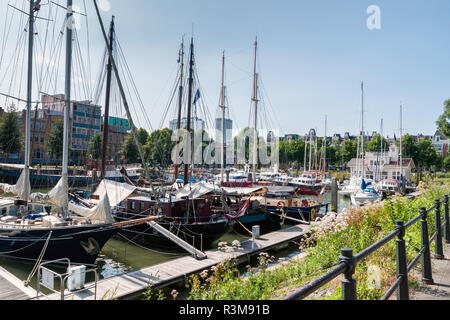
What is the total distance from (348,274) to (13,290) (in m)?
11.4

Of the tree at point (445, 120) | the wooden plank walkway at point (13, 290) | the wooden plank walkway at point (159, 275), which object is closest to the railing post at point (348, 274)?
the wooden plank walkway at point (159, 275)

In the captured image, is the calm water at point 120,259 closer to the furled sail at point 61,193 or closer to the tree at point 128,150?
the furled sail at point 61,193

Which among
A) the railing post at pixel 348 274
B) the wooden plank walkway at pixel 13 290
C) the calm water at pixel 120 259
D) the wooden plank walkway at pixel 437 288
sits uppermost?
the railing post at pixel 348 274

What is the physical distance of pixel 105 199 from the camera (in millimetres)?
13352

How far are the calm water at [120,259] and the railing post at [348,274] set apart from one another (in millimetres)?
13597

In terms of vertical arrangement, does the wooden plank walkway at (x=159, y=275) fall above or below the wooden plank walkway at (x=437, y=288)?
below

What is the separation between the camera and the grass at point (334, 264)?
5071 millimetres

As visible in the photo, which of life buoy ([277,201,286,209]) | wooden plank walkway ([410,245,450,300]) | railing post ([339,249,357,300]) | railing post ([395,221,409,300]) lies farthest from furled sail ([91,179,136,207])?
railing post ([339,249,357,300])

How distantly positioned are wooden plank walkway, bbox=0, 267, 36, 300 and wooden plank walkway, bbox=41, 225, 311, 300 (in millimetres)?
880

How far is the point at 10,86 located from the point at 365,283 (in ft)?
78.8

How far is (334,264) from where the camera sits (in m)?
7.67

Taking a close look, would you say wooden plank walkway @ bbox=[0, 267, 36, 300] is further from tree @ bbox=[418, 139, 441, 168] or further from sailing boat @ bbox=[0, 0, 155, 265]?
tree @ bbox=[418, 139, 441, 168]
